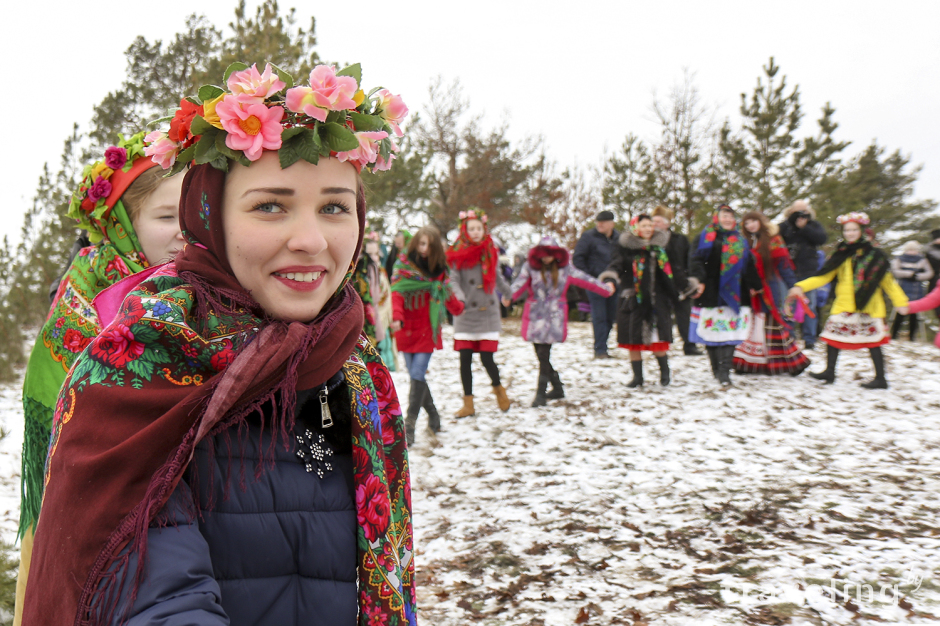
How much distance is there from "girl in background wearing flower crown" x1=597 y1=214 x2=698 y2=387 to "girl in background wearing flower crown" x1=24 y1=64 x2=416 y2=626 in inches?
258

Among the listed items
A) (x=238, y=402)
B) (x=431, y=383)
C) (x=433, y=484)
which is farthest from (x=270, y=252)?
(x=431, y=383)

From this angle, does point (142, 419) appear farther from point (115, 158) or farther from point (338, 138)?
point (115, 158)

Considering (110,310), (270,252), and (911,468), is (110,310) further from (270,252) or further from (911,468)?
(911,468)

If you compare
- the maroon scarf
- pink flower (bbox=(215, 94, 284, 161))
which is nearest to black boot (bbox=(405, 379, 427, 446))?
the maroon scarf

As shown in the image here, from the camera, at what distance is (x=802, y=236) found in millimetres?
8977

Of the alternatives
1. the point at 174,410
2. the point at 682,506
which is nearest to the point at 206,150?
the point at 174,410

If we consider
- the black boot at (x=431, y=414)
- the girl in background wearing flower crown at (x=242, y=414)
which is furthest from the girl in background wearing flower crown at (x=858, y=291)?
the girl in background wearing flower crown at (x=242, y=414)

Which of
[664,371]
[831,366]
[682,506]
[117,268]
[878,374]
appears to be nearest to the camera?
[117,268]

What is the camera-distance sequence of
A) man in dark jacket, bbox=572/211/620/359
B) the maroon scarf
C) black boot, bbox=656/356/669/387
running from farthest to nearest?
man in dark jacket, bbox=572/211/620/359
black boot, bbox=656/356/669/387
the maroon scarf

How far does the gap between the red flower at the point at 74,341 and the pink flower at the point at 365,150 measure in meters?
1.29

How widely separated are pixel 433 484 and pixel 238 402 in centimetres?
423

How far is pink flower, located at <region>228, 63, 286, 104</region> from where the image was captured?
52.5 inches

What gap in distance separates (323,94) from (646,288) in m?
6.86

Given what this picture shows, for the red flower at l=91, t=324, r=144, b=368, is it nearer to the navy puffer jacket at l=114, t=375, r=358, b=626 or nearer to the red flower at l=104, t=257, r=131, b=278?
the navy puffer jacket at l=114, t=375, r=358, b=626
